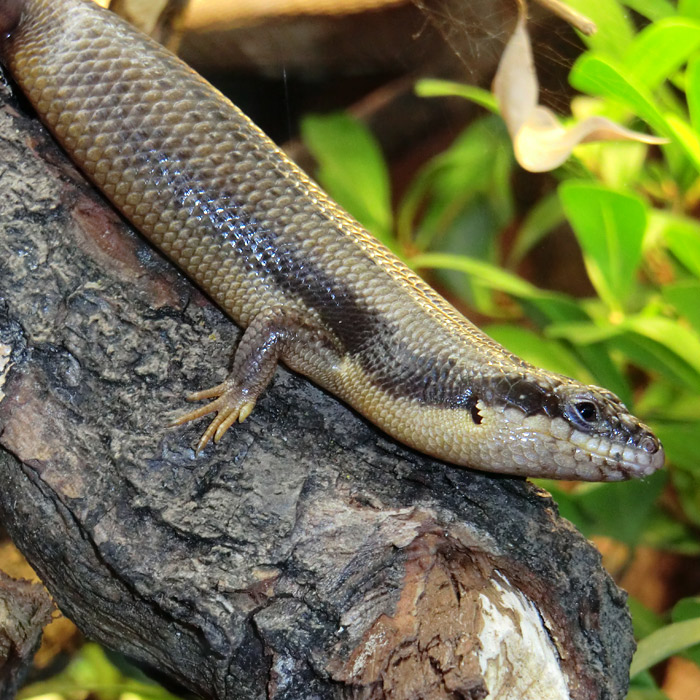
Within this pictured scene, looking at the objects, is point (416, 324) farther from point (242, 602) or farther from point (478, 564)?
point (242, 602)

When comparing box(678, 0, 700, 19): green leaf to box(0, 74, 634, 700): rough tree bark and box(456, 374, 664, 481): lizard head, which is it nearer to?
box(456, 374, 664, 481): lizard head

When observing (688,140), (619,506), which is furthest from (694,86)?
(619,506)

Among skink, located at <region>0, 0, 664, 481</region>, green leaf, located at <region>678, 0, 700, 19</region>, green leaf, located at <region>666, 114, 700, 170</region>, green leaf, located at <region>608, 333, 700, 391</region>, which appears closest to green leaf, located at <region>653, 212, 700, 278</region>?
green leaf, located at <region>666, 114, 700, 170</region>

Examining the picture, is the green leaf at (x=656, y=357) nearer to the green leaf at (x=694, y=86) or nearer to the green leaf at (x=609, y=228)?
the green leaf at (x=609, y=228)

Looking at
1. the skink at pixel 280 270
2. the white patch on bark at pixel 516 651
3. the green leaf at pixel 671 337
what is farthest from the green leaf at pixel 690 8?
the white patch on bark at pixel 516 651

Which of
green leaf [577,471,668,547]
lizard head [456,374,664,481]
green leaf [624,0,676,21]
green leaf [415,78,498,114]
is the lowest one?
green leaf [577,471,668,547]
